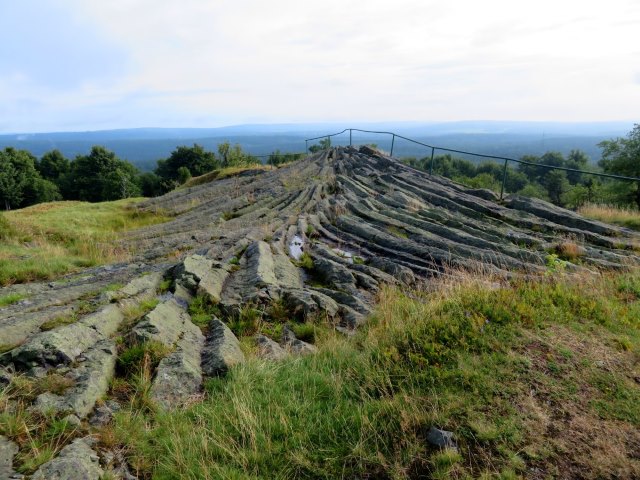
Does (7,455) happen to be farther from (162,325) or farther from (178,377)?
(162,325)

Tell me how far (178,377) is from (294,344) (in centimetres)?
226

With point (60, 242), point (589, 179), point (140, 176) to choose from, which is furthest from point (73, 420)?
point (140, 176)

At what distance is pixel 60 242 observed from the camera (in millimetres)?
17828

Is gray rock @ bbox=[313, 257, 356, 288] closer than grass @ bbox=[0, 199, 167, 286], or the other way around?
gray rock @ bbox=[313, 257, 356, 288]

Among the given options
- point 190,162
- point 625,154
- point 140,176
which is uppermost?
point 625,154

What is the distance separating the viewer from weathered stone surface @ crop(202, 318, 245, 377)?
20.4 ft

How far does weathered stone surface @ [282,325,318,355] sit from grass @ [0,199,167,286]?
8.38 m

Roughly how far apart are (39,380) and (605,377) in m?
7.19

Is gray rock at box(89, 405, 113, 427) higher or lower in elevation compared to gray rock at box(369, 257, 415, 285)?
higher

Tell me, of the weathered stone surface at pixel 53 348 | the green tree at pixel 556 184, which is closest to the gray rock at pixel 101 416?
the weathered stone surface at pixel 53 348

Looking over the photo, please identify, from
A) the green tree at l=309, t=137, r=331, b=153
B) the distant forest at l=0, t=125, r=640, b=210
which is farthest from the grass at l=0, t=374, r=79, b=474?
the distant forest at l=0, t=125, r=640, b=210

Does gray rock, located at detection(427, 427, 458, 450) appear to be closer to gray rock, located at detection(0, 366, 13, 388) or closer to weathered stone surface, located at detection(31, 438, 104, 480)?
weathered stone surface, located at detection(31, 438, 104, 480)

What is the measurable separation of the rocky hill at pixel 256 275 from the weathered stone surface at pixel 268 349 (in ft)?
0.13

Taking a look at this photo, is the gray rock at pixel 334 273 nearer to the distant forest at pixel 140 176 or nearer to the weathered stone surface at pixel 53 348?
the weathered stone surface at pixel 53 348
